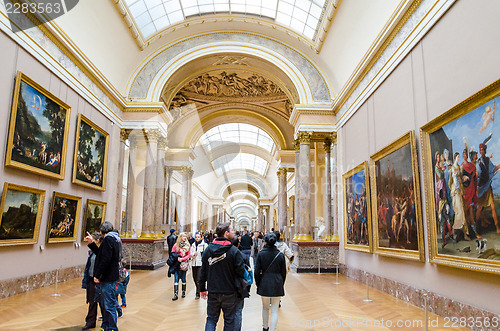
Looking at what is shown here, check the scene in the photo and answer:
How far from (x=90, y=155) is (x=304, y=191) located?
8623 millimetres

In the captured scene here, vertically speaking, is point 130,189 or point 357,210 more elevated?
point 130,189

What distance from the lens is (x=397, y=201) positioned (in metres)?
9.09

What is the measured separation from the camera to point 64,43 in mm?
10633

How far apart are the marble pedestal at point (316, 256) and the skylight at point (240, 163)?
26146 mm

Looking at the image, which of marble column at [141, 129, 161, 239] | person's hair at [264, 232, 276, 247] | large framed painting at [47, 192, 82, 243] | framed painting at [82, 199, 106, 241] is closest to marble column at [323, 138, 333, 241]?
marble column at [141, 129, 161, 239]

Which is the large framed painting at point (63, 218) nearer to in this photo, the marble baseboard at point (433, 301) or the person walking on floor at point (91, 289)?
the person walking on floor at point (91, 289)

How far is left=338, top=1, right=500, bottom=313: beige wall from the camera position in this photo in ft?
19.5

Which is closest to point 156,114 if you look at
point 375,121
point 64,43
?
point 64,43

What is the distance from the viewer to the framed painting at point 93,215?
1226cm

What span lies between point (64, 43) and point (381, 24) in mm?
9195

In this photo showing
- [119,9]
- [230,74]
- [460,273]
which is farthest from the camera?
[230,74]

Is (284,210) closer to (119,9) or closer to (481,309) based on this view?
(119,9)

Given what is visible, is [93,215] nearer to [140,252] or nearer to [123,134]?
[140,252]

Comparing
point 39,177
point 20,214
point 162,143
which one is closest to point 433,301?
point 20,214
